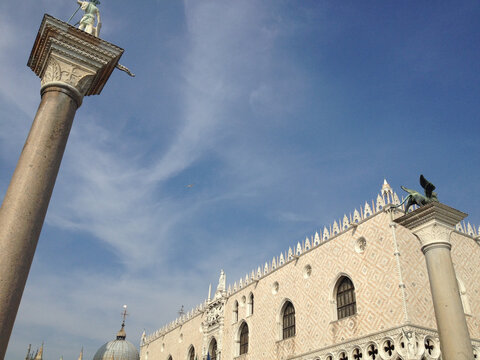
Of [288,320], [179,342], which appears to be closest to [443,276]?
[288,320]

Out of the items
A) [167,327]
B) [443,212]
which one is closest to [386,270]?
[443,212]

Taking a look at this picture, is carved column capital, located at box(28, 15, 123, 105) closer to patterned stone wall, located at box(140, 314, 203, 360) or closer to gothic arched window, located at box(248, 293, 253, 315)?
gothic arched window, located at box(248, 293, 253, 315)

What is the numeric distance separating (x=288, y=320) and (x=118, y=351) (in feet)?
95.8

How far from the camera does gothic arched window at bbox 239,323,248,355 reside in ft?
64.4

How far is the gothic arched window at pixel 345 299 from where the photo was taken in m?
14.1

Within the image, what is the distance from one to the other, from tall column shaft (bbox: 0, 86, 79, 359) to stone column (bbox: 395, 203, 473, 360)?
548cm

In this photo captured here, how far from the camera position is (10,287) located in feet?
13.5

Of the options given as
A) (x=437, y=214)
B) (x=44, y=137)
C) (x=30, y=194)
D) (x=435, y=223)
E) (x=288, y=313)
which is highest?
(x=288, y=313)

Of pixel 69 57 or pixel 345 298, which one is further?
pixel 345 298

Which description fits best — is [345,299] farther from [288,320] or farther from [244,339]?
[244,339]

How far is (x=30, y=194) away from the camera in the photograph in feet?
15.1

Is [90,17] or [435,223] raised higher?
[90,17]

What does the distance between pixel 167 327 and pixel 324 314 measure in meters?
17.0

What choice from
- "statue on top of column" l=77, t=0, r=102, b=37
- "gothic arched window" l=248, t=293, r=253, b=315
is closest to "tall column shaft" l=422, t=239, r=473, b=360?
"statue on top of column" l=77, t=0, r=102, b=37
